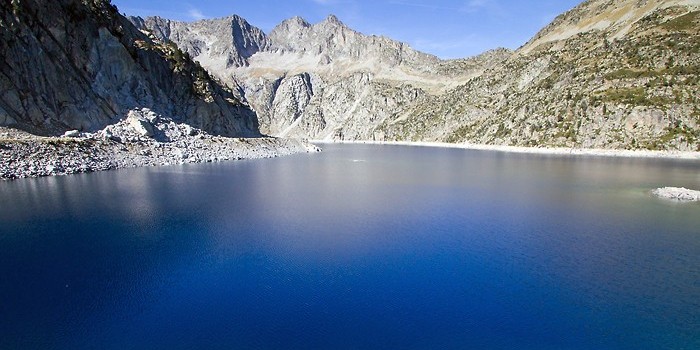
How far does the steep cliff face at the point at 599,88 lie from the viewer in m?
97.4

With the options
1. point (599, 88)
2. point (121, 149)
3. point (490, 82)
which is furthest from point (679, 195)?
point (490, 82)

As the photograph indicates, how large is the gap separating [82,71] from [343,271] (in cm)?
7264

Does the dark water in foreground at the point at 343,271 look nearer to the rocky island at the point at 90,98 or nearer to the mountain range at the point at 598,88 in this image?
the rocky island at the point at 90,98

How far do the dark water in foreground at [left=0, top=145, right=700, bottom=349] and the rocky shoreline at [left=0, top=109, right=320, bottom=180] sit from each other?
972cm

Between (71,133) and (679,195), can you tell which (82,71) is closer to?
(71,133)

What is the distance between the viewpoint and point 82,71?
2854 inches

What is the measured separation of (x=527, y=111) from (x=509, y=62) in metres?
47.9

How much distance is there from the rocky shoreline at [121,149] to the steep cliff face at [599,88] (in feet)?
254

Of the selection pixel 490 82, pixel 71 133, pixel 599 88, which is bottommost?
pixel 71 133

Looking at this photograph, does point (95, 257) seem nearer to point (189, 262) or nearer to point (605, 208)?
point (189, 262)

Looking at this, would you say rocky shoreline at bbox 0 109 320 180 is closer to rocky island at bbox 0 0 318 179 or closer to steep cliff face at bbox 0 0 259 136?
rocky island at bbox 0 0 318 179

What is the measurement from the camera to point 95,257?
22.2 meters

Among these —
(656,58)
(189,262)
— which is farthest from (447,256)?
(656,58)

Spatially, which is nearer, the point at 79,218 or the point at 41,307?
the point at 41,307
